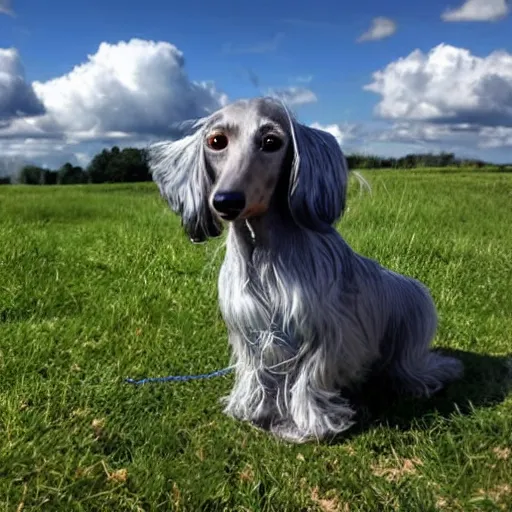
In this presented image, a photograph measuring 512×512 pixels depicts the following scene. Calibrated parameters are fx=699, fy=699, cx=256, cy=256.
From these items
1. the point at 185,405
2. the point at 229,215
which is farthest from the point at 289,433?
the point at 229,215

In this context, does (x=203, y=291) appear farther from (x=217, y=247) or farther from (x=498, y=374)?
(x=498, y=374)

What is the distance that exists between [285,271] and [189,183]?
65cm

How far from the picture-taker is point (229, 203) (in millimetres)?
3006

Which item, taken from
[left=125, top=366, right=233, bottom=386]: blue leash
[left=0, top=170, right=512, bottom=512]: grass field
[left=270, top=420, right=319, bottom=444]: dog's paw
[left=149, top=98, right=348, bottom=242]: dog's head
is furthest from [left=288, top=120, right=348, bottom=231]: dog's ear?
[left=125, top=366, right=233, bottom=386]: blue leash

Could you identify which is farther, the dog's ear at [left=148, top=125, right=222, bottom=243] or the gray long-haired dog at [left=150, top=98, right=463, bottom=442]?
the dog's ear at [left=148, top=125, right=222, bottom=243]

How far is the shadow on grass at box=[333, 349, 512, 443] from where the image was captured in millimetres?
3949

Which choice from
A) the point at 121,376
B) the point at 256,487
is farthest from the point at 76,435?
the point at 256,487

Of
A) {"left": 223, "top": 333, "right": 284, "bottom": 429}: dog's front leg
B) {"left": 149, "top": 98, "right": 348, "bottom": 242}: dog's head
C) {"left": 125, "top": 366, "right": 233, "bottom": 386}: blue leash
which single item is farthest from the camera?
{"left": 125, "top": 366, "right": 233, "bottom": 386}: blue leash

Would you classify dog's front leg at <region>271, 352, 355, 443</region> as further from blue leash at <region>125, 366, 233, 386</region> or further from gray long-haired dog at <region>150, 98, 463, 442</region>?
blue leash at <region>125, 366, 233, 386</region>

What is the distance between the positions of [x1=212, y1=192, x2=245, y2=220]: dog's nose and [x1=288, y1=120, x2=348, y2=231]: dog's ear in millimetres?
336

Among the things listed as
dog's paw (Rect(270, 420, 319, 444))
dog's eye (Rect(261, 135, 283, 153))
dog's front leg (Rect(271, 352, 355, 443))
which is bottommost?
dog's paw (Rect(270, 420, 319, 444))

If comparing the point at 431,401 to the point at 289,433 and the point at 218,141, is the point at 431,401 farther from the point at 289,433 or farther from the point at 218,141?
the point at 218,141

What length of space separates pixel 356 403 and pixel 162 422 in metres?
1.14

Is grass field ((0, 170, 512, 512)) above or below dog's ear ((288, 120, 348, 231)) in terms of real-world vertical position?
below
